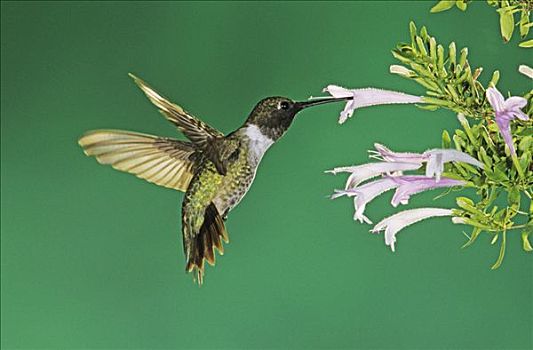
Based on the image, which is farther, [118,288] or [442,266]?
[118,288]

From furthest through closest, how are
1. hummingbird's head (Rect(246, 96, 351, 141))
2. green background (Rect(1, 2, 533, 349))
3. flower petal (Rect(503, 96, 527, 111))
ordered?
1. green background (Rect(1, 2, 533, 349))
2. hummingbird's head (Rect(246, 96, 351, 141))
3. flower petal (Rect(503, 96, 527, 111))

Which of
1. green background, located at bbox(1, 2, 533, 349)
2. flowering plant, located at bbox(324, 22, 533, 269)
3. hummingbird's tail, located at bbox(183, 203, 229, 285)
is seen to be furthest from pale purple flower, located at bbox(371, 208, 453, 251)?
green background, located at bbox(1, 2, 533, 349)

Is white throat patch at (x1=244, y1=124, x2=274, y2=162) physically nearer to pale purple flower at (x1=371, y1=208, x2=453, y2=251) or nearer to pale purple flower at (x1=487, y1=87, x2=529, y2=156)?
pale purple flower at (x1=371, y1=208, x2=453, y2=251)

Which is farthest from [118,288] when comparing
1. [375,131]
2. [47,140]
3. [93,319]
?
[375,131]

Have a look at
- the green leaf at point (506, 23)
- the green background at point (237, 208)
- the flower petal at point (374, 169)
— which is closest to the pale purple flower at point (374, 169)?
the flower petal at point (374, 169)

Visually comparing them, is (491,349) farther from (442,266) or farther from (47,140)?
(47,140)

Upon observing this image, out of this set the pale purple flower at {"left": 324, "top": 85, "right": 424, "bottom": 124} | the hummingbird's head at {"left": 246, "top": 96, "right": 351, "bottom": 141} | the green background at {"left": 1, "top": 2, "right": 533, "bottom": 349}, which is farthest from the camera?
the green background at {"left": 1, "top": 2, "right": 533, "bottom": 349}
